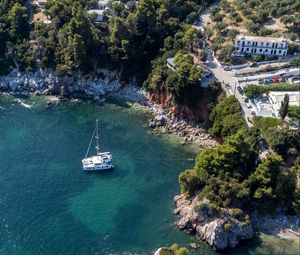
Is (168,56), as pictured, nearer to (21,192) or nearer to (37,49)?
(37,49)

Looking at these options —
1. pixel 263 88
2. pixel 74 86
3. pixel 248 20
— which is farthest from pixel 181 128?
pixel 248 20

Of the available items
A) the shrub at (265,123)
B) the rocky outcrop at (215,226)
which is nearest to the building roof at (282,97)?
the shrub at (265,123)

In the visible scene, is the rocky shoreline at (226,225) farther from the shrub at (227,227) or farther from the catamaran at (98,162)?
the catamaran at (98,162)

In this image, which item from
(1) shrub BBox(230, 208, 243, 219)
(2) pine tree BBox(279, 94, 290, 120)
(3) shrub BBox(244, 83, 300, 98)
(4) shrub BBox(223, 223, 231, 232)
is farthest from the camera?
(3) shrub BBox(244, 83, 300, 98)

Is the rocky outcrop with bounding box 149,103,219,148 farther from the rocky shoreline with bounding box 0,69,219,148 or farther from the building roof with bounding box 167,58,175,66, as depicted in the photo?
the building roof with bounding box 167,58,175,66

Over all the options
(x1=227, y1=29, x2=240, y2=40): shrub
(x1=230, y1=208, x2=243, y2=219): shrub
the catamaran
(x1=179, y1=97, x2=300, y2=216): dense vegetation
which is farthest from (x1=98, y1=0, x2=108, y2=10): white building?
(x1=230, y1=208, x2=243, y2=219): shrub

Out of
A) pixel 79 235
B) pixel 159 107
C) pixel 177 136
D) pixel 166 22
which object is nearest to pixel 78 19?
pixel 166 22

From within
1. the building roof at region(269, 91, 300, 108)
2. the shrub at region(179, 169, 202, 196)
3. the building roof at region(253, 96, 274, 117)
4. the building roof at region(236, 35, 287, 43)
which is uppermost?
the building roof at region(236, 35, 287, 43)

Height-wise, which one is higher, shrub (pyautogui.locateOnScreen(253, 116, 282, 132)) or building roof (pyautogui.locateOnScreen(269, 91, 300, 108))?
building roof (pyautogui.locateOnScreen(269, 91, 300, 108))
